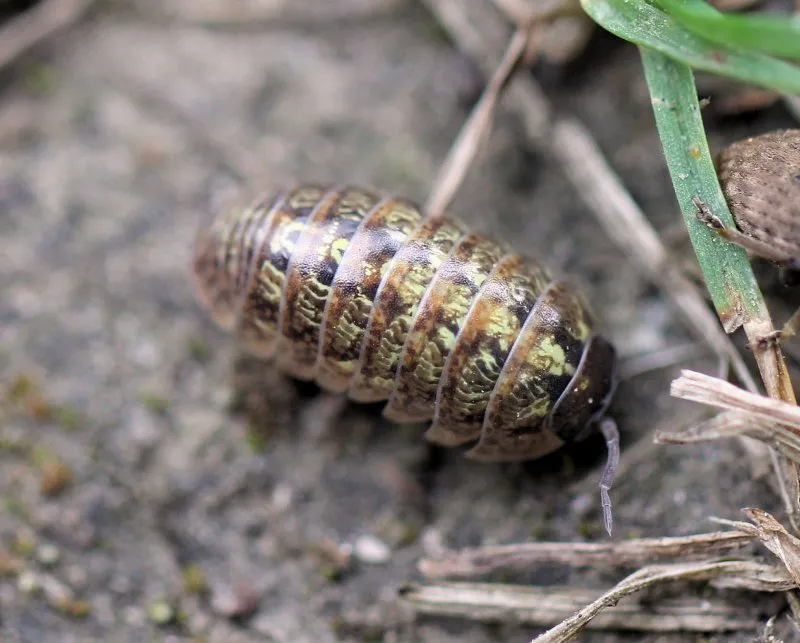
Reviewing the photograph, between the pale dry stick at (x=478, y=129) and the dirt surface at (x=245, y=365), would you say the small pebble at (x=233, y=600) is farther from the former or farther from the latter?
the pale dry stick at (x=478, y=129)

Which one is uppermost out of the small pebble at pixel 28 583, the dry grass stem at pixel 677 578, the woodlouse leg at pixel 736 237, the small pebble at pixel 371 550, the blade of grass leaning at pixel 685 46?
the blade of grass leaning at pixel 685 46

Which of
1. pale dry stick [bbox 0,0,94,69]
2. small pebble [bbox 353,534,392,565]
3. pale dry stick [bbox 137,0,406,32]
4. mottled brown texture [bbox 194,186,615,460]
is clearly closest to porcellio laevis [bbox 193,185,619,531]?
mottled brown texture [bbox 194,186,615,460]

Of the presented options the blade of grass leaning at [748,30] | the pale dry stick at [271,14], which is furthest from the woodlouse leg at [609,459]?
the pale dry stick at [271,14]

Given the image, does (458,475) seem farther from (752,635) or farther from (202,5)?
(202,5)

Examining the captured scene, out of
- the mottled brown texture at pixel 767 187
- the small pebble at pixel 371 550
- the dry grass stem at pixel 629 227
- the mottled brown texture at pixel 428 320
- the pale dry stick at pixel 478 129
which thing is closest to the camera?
the mottled brown texture at pixel 767 187

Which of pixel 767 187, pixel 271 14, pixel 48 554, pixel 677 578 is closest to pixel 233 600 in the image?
pixel 48 554

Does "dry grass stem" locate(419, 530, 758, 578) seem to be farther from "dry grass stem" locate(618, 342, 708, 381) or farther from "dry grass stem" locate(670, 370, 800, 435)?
"dry grass stem" locate(618, 342, 708, 381)
